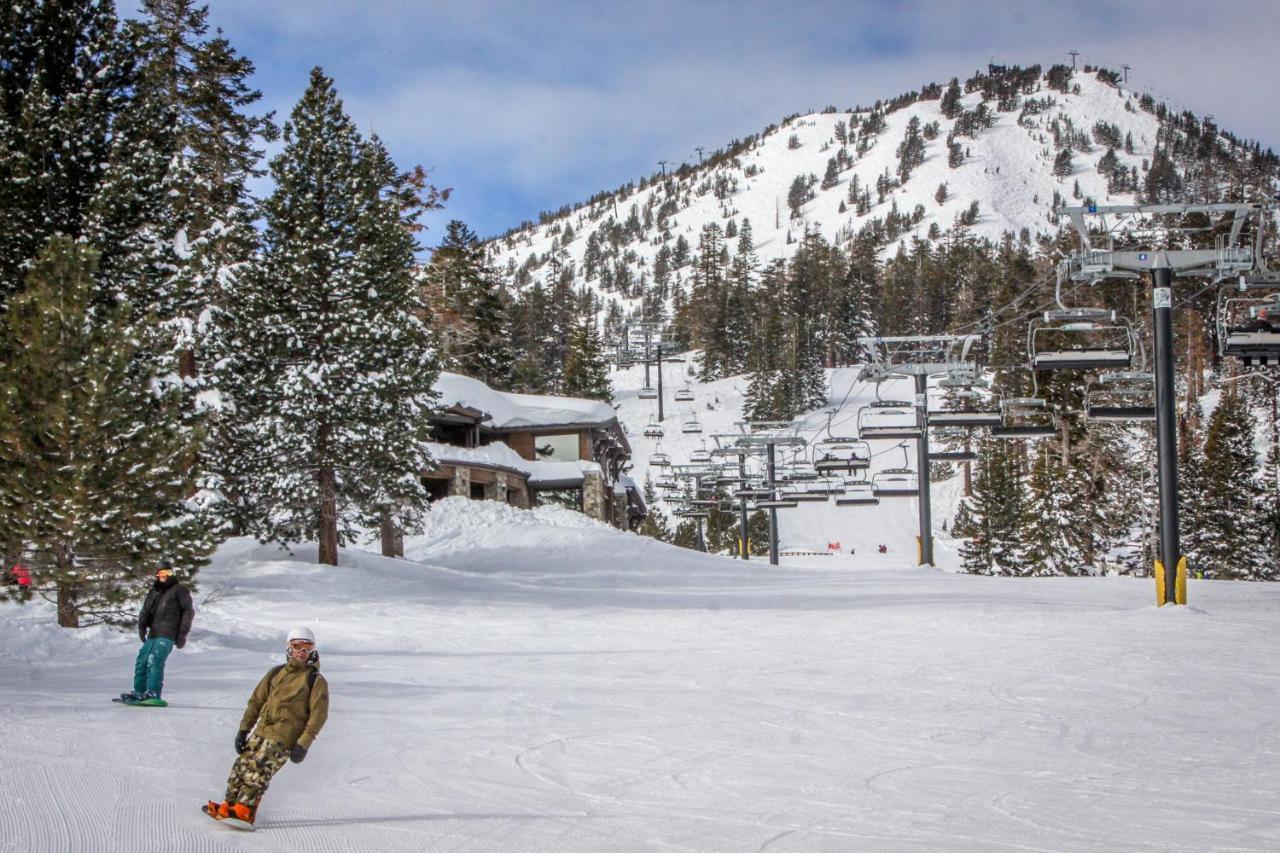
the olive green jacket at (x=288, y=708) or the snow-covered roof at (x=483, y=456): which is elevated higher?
the snow-covered roof at (x=483, y=456)

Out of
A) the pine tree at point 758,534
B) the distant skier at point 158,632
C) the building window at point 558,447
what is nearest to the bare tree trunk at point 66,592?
the distant skier at point 158,632

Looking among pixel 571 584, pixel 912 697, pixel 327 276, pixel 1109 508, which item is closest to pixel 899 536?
pixel 1109 508

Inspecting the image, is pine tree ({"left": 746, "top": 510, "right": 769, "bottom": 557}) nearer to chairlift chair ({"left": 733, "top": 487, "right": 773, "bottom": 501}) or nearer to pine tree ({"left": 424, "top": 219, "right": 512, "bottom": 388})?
pine tree ({"left": 424, "top": 219, "right": 512, "bottom": 388})

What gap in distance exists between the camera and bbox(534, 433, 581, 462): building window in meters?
61.2

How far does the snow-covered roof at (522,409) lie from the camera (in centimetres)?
5644

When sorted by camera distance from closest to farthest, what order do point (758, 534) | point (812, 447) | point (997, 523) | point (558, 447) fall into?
point (558, 447) < point (997, 523) < point (812, 447) < point (758, 534)

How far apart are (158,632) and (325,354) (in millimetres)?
18251

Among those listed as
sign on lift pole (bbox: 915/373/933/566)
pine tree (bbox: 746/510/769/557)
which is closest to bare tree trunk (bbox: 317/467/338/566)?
sign on lift pole (bbox: 915/373/933/566)

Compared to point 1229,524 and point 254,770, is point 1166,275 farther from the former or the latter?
point 1229,524

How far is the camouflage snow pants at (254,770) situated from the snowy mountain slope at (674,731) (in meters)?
0.26

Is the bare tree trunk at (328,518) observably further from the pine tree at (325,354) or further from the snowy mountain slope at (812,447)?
the snowy mountain slope at (812,447)

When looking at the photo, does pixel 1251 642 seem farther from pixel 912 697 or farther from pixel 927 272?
pixel 927 272

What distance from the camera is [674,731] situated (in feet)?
37.2

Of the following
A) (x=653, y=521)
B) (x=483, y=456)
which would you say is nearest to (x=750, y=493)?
(x=483, y=456)
